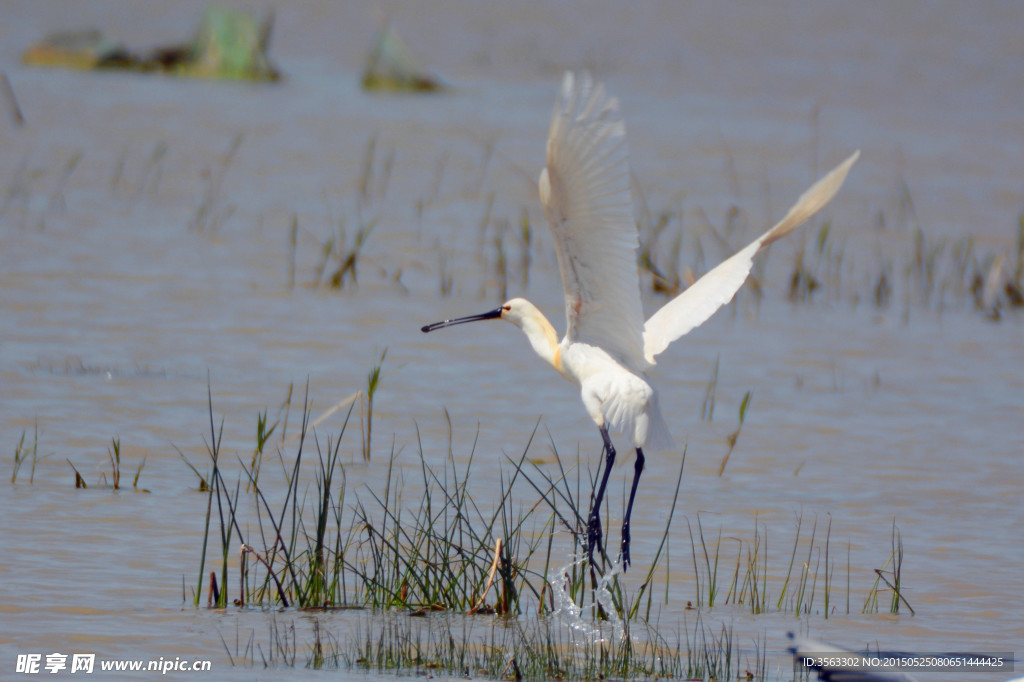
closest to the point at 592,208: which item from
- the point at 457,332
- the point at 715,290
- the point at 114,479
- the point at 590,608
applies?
the point at 715,290

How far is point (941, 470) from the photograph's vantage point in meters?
7.21

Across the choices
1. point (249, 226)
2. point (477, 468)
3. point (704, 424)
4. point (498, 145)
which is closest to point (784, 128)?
point (498, 145)

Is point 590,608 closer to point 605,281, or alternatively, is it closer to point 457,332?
point 605,281

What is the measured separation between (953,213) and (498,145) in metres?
4.65

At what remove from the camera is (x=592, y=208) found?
4.96 meters

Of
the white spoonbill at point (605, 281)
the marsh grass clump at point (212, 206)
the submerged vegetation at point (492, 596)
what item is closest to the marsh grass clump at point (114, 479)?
the submerged vegetation at point (492, 596)

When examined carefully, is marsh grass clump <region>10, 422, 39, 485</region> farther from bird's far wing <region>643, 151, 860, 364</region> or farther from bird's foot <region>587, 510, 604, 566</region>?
bird's far wing <region>643, 151, 860, 364</region>

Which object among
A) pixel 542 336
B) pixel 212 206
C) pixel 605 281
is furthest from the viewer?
pixel 212 206

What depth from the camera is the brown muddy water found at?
5.38 metres

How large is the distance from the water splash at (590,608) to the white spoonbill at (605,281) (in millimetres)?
138

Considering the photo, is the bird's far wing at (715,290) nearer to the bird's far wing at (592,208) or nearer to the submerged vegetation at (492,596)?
the bird's far wing at (592,208)

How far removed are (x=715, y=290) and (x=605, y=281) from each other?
0.56 metres

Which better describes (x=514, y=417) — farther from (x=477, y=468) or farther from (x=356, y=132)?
(x=356, y=132)

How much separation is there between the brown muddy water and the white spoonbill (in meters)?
0.60
